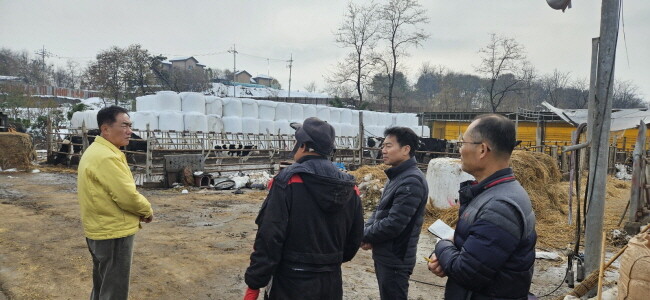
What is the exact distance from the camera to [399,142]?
3047mm

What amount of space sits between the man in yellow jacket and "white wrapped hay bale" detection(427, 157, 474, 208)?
5842mm

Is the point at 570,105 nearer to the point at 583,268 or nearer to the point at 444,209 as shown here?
the point at 444,209

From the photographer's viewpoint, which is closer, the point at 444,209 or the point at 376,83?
the point at 444,209

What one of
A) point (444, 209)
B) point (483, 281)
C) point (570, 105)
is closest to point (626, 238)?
point (444, 209)

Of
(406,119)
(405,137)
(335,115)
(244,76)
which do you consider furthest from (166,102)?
(244,76)

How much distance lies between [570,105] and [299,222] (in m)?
44.8

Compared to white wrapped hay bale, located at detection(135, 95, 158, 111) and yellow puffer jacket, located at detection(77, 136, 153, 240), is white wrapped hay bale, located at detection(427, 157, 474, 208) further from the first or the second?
white wrapped hay bale, located at detection(135, 95, 158, 111)

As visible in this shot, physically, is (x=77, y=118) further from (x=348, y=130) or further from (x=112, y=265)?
(x=112, y=265)

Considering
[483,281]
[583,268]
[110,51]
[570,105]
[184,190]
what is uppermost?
[110,51]

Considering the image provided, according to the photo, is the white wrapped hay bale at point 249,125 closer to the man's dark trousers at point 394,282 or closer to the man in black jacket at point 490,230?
the man's dark trousers at point 394,282

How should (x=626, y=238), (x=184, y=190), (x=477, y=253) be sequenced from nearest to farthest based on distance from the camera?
(x=477, y=253), (x=626, y=238), (x=184, y=190)

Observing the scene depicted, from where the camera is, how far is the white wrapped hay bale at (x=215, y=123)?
24.4 metres

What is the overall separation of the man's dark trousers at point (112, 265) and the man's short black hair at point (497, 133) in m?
2.52

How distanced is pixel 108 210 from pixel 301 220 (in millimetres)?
1595
